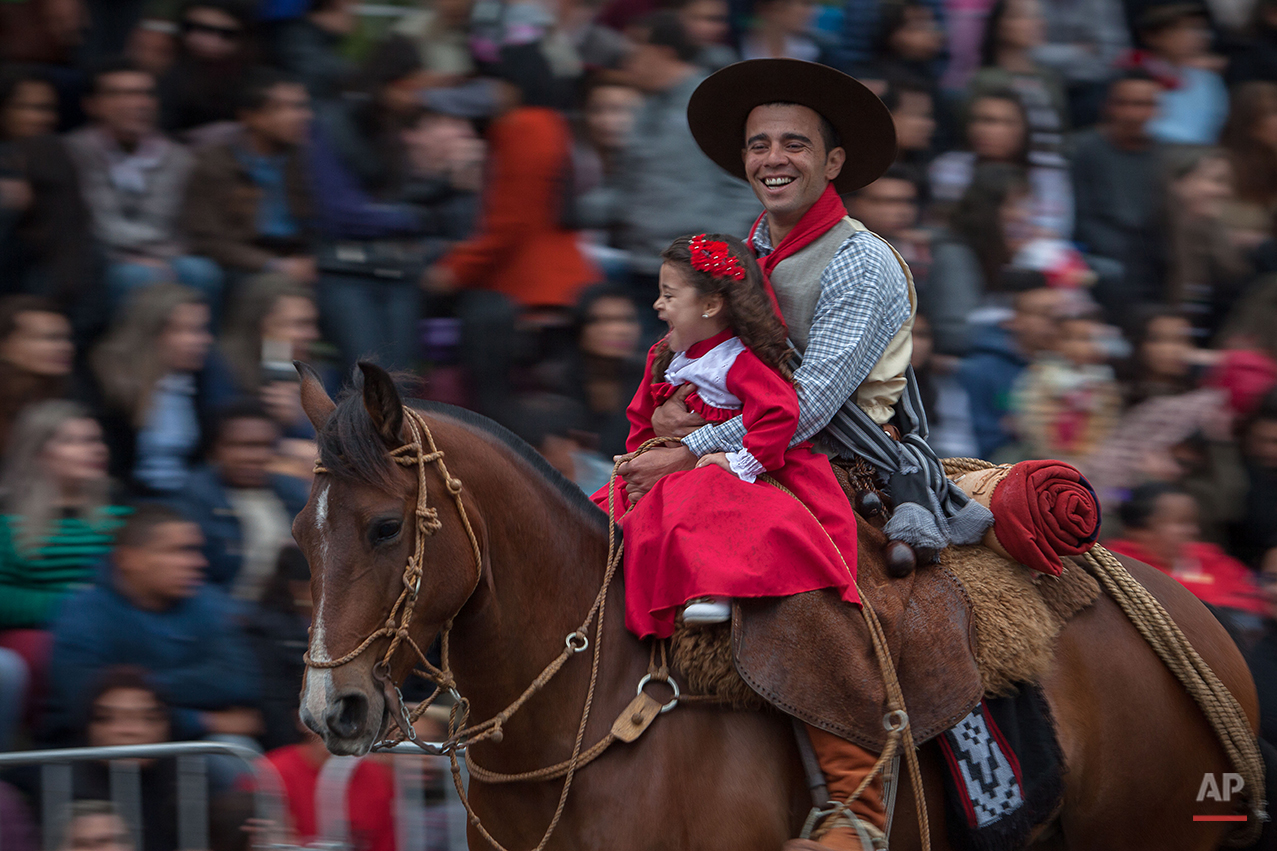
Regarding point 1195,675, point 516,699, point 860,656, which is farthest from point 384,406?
point 1195,675

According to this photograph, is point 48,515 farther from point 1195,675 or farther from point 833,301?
point 1195,675

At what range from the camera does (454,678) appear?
12.3 feet

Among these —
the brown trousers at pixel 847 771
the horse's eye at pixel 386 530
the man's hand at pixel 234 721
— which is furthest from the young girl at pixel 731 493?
the man's hand at pixel 234 721

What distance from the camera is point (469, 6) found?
801 centimetres

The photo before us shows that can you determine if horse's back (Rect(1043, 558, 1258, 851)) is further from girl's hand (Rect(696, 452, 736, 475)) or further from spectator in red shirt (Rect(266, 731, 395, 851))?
spectator in red shirt (Rect(266, 731, 395, 851))

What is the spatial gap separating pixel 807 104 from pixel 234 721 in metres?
3.31

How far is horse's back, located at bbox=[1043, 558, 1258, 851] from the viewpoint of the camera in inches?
165

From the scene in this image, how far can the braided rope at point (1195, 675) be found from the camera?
4.34 meters

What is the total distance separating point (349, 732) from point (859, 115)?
245 cm

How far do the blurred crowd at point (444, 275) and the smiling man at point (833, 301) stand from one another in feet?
4.81

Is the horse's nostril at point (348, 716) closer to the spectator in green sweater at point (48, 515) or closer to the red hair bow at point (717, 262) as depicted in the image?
the red hair bow at point (717, 262)

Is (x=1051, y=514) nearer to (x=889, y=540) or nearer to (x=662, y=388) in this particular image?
(x=889, y=540)

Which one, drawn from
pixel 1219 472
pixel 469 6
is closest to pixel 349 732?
pixel 1219 472

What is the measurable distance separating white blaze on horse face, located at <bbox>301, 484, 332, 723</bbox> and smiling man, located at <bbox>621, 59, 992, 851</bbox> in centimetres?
108
